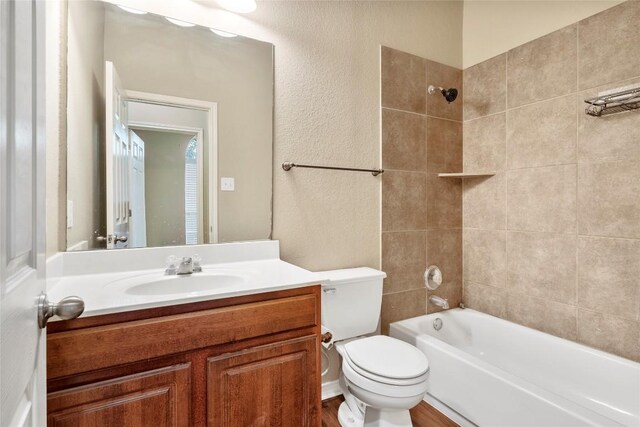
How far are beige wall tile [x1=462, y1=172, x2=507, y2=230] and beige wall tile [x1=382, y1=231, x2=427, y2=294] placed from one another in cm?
46

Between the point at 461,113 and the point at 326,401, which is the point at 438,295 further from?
the point at 461,113

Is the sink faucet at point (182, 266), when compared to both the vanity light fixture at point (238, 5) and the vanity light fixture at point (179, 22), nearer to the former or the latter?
the vanity light fixture at point (179, 22)

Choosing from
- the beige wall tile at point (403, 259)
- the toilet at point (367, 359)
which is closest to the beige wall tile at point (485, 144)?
the beige wall tile at point (403, 259)

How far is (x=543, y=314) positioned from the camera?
6.48ft

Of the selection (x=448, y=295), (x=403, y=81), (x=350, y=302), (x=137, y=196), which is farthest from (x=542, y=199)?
(x=137, y=196)

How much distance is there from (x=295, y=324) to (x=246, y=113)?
1056 millimetres

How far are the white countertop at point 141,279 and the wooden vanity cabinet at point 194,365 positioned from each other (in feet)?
0.11

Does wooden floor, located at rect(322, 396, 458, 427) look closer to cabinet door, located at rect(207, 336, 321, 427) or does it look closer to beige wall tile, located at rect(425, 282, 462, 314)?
cabinet door, located at rect(207, 336, 321, 427)

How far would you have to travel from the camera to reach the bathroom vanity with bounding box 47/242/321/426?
0.88 metres

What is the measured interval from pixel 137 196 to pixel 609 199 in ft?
7.71

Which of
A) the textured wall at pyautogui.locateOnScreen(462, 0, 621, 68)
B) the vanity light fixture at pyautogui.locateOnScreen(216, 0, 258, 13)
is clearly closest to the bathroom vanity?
the vanity light fixture at pyautogui.locateOnScreen(216, 0, 258, 13)

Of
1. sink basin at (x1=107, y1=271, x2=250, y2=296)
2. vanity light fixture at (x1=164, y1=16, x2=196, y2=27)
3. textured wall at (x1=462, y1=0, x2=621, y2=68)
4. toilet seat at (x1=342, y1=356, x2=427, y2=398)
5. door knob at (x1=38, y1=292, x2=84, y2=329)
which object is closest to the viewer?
door knob at (x1=38, y1=292, x2=84, y2=329)

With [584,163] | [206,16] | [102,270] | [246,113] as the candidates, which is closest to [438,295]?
[584,163]

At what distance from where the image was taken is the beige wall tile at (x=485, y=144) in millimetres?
2191
